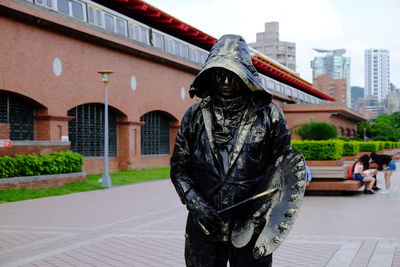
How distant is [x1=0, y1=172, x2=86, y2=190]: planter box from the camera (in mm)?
14802

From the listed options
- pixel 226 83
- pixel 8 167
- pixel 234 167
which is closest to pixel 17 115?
pixel 8 167

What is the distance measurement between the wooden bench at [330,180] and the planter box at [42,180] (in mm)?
7581

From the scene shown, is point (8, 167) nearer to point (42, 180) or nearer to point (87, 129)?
point (42, 180)

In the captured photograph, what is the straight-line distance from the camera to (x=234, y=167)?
293 cm

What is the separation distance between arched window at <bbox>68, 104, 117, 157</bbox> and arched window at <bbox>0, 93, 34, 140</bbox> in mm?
2494

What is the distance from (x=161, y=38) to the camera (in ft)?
96.5

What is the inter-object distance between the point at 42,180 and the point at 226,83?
13.9 metres

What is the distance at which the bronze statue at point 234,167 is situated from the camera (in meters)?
2.85

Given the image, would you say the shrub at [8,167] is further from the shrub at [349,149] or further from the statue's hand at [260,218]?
the shrub at [349,149]

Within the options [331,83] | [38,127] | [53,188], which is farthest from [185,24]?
[331,83]

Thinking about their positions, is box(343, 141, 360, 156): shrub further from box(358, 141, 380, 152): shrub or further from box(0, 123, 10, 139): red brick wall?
box(0, 123, 10, 139): red brick wall

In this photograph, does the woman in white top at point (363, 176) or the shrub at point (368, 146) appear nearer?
the woman in white top at point (363, 176)

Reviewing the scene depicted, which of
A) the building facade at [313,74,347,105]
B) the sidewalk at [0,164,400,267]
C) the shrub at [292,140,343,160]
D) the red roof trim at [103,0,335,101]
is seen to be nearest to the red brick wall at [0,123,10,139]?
the sidewalk at [0,164,400,267]

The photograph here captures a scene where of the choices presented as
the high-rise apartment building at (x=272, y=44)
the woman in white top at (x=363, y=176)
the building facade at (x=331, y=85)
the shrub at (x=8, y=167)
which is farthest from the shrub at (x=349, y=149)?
the building facade at (x=331, y=85)
